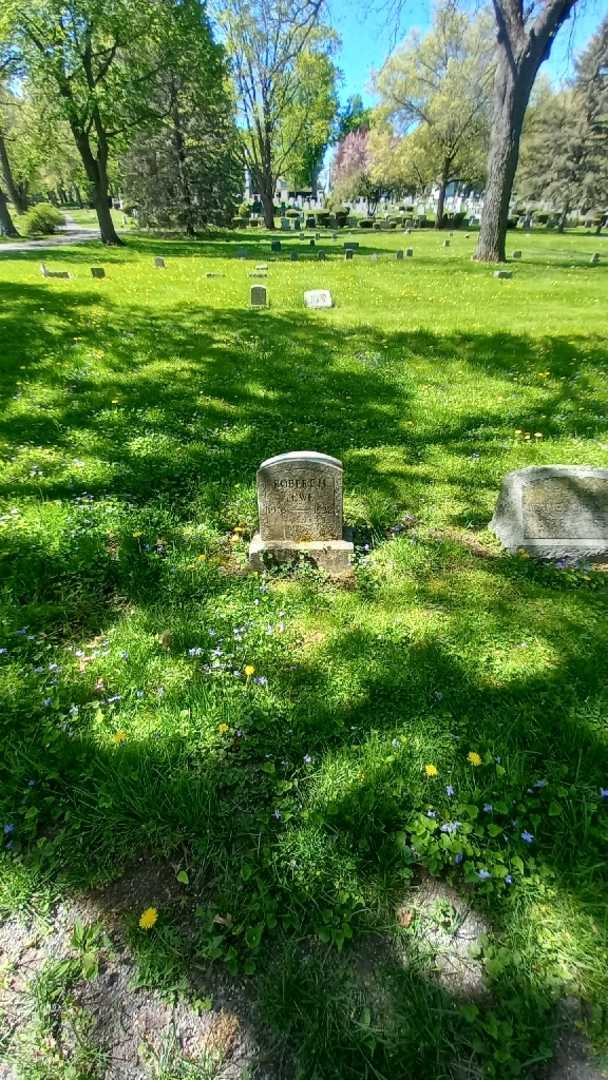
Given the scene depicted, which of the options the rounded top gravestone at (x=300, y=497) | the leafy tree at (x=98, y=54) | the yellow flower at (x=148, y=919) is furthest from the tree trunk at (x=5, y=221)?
the yellow flower at (x=148, y=919)

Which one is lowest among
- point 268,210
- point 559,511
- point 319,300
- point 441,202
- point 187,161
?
point 559,511

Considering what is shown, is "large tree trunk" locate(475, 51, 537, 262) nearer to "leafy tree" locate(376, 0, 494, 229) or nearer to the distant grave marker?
the distant grave marker

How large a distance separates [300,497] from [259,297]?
9.92 meters

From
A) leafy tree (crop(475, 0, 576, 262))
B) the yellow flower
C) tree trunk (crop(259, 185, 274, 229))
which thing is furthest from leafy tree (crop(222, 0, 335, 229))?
the yellow flower

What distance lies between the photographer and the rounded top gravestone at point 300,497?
149 inches

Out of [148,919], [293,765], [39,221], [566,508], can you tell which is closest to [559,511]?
[566,508]

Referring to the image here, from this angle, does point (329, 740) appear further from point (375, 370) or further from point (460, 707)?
point (375, 370)

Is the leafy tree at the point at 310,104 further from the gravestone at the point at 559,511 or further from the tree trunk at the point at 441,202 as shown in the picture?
the gravestone at the point at 559,511

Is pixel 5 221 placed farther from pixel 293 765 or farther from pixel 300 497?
pixel 293 765

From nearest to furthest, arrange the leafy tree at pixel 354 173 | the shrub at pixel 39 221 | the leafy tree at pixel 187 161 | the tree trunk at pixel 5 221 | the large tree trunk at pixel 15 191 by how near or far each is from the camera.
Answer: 1. the tree trunk at pixel 5 221
2. the leafy tree at pixel 187 161
3. the shrub at pixel 39 221
4. the large tree trunk at pixel 15 191
5. the leafy tree at pixel 354 173

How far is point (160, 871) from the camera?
7.13ft

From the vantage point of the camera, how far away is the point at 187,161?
32.4 m

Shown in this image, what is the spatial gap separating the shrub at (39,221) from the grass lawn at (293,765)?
34.5m

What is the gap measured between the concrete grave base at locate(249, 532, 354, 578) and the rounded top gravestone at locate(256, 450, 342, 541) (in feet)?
0.22
